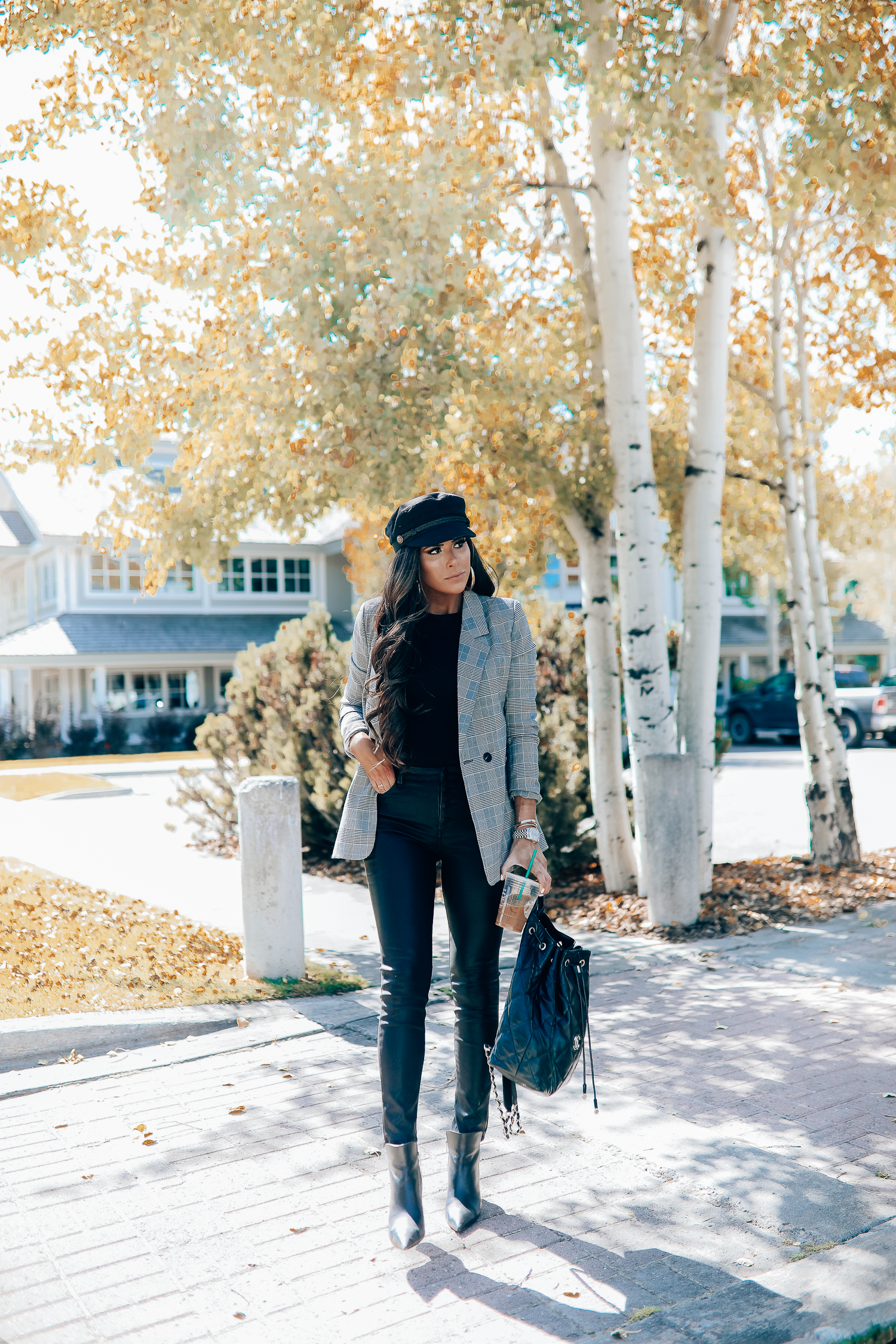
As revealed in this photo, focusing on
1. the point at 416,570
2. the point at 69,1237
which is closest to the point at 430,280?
the point at 416,570

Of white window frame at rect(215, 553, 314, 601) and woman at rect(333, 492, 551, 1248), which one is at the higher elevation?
white window frame at rect(215, 553, 314, 601)

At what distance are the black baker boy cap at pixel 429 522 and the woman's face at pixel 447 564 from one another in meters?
0.02

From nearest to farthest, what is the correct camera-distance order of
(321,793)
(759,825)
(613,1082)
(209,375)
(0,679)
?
1. (613,1082)
2. (209,375)
3. (321,793)
4. (759,825)
5. (0,679)

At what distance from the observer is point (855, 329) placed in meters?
9.16

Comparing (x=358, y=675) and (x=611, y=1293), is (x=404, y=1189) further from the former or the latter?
(x=358, y=675)

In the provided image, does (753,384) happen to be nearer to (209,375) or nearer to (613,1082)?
(209,375)

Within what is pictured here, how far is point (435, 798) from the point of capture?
318 cm

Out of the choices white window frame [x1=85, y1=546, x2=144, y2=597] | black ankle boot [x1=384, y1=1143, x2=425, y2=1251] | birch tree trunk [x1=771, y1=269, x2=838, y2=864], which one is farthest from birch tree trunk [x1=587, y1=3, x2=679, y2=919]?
white window frame [x1=85, y1=546, x2=144, y2=597]

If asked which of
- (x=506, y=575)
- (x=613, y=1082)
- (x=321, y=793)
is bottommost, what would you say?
(x=613, y=1082)

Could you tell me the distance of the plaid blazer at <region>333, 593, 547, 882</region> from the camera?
3.17m

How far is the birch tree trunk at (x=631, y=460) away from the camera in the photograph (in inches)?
284

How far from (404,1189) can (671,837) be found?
4.01 metres

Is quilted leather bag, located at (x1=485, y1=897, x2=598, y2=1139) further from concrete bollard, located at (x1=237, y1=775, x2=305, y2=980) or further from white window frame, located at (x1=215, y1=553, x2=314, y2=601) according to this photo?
white window frame, located at (x1=215, y1=553, x2=314, y2=601)

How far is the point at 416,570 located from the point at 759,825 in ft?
32.1
